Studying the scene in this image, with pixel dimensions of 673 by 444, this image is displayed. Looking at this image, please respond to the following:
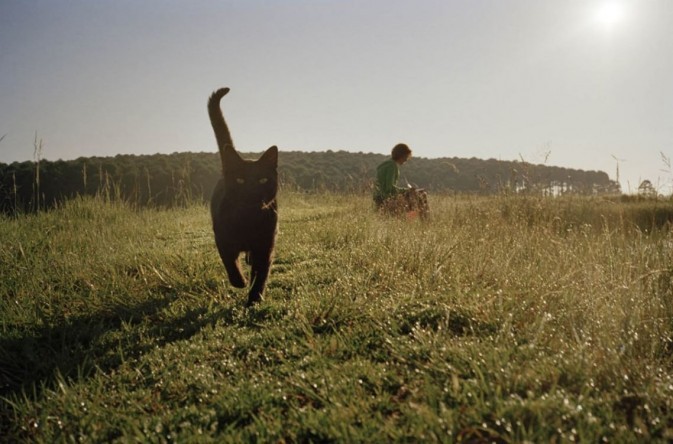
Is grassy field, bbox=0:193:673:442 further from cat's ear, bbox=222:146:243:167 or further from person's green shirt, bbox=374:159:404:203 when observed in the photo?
person's green shirt, bbox=374:159:404:203

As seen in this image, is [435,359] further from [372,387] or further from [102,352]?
[102,352]

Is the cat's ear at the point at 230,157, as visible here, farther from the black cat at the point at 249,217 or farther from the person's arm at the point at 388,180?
the person's arm at the point at 388,180

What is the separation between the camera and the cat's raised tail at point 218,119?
13.6 feet

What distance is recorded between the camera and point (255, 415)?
65.8 inches

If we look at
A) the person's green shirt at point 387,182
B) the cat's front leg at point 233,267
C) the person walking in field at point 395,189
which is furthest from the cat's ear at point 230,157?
the person's green shirt at point 387,182

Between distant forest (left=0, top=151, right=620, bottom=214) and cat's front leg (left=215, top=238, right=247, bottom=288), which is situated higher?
distant forest (left=0, top=151, right=620, bottom=214)

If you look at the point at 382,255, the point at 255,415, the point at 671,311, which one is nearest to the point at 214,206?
the point at 382,255

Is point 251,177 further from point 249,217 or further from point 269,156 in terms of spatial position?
point 249,217

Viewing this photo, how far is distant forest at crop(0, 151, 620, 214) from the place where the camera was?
19.7 ft

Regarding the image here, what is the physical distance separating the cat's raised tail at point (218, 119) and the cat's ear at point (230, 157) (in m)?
0.48

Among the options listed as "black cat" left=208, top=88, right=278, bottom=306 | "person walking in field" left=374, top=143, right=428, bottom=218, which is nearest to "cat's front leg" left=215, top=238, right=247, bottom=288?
"black cat" left=208, top=88, right=278, bottom=306

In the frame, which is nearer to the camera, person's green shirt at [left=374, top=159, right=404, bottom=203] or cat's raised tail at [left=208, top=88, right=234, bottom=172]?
cat's raised tail at [left=208, top=88, right=234, bottom=172]

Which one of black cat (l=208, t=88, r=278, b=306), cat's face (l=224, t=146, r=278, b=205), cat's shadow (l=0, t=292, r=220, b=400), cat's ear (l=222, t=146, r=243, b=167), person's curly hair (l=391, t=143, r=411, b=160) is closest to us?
cat's shadow (l=0, t=292, r=220, b=400)

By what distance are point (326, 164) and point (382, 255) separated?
83.4ft
